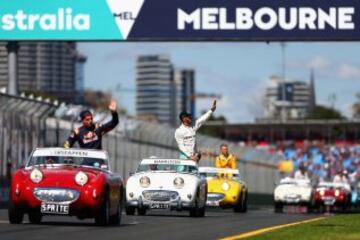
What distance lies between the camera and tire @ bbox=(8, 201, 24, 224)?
18516mm

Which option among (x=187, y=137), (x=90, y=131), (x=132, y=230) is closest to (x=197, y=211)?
(x=187, y=137)

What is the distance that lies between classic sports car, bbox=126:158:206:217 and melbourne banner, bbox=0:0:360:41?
908cm

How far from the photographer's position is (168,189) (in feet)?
78.1

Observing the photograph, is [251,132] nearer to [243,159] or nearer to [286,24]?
[243,159]

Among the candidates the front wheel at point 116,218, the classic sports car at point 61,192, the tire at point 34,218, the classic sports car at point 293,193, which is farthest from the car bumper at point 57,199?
the classic sports car at point 293,193

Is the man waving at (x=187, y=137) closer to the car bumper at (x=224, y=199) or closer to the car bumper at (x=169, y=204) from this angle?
the car bumper at (x=169, y=204)

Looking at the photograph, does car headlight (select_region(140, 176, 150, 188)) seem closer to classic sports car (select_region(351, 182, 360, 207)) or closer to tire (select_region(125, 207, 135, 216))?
tire (select_region(125, 207, 135, 216))

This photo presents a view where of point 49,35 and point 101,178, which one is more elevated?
point 49,35


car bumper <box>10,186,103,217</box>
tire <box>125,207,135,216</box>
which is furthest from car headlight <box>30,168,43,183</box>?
tire <box>125,207,135,216</box>

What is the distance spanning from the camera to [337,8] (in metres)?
32.7

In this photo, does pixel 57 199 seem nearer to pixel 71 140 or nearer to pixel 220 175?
pixel 71 140

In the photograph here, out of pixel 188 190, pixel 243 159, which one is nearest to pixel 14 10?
pixel 188 190

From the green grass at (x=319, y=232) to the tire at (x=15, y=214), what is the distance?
365 cm

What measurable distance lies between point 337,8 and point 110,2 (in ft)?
18.8
